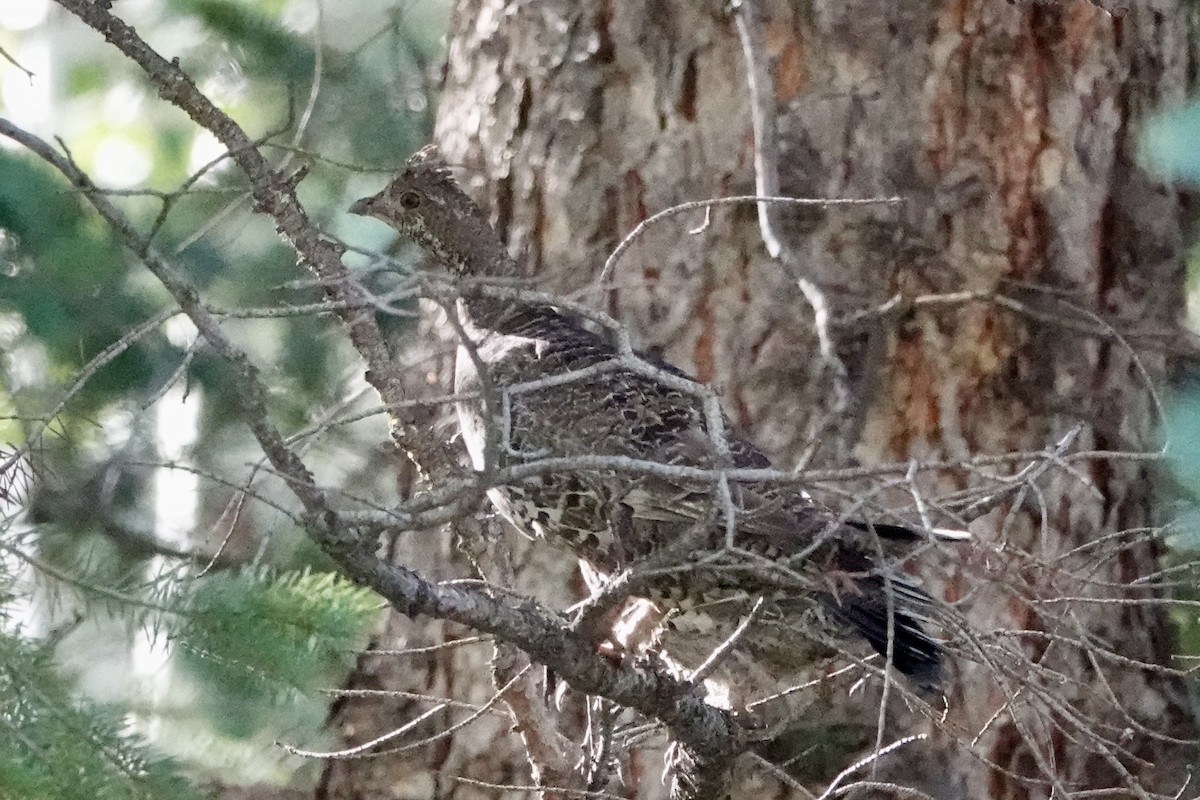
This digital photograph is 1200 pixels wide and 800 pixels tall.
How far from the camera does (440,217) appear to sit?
256 centimetres

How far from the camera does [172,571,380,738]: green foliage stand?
173 centimetres

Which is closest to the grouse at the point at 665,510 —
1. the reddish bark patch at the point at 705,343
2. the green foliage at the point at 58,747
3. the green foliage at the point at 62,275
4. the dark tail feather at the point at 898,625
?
the dark tail feather at the point at 898,625

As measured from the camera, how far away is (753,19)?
251 cm

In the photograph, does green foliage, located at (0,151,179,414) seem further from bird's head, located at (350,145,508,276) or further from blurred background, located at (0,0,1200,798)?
bird's head, located at (350,145,508,276)

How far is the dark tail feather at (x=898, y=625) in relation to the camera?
1967mm

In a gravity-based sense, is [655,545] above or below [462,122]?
below

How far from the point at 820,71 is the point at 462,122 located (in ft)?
2.55

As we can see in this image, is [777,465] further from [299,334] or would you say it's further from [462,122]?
[299,334]

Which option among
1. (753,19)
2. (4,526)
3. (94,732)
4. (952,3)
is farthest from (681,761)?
(952,3)

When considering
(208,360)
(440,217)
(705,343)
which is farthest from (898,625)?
(208,360)

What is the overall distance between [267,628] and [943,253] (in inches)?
57.2

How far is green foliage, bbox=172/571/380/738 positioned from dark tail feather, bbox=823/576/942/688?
0.69 metres

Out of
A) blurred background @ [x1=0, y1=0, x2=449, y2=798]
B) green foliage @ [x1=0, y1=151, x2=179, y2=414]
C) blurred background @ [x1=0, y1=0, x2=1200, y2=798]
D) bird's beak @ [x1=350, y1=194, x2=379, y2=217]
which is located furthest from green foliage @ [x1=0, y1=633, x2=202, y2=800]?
green foliage @ [x1=0, y1=151, x2=179, y2=414]

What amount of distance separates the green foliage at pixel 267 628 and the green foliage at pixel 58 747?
16cm
